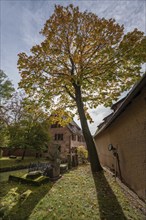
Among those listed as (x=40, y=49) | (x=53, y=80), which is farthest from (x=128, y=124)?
(x=40, y=49)

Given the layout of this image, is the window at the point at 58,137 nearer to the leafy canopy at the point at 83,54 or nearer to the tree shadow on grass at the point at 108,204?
the leafy canopy at the point at 83,54

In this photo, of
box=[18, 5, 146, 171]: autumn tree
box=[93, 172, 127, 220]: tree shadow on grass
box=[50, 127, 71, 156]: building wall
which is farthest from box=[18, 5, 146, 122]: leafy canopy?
box=[50, 127, 71, 156]: building wall

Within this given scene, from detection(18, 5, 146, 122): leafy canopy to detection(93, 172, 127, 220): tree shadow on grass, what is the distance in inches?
246

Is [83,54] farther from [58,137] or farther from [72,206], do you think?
[58,137]

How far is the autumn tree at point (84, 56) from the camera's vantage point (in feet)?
24.8

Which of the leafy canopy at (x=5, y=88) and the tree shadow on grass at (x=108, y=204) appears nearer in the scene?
the tree shadow on grass at (x=108, y=204)

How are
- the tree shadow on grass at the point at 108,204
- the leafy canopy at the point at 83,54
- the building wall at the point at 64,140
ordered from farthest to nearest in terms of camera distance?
the building wall at the point at 64,140 < the leafy canopy at the point at 83,54 < the tree shadow on grass at the point at 108,204

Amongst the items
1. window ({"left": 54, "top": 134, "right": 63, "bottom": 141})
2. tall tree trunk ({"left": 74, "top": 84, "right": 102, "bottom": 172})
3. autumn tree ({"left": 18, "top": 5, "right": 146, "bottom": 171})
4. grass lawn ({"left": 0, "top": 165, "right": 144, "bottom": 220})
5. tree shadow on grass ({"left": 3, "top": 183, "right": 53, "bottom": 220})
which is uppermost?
autumn tree ({"left": 18, "top": 5, "right": 146, "bottom": 171})

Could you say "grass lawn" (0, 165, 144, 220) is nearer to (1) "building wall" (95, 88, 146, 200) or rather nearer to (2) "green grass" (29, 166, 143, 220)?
(2) "green grass" (29, 166, 143, 220)

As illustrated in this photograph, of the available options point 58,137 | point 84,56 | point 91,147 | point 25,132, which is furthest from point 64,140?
point 84,56

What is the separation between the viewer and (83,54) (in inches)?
349

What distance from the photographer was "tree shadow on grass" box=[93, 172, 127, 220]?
3.37 metres

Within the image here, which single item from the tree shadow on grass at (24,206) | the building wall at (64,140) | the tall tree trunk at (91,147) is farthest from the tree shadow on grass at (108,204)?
the building wall at (64,140)

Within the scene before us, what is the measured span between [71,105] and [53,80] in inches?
133
